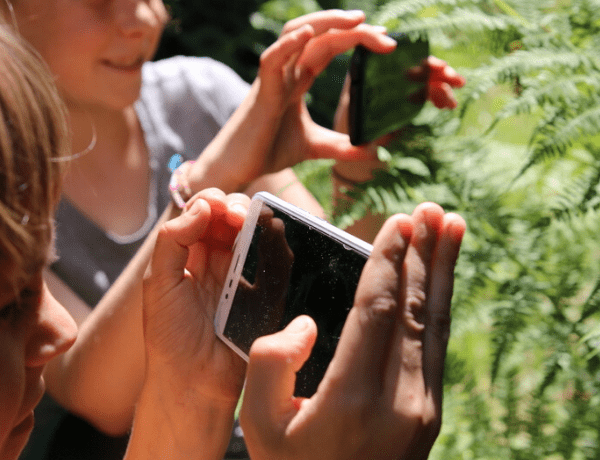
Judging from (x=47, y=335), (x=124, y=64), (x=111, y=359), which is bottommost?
(x=111, y=359)

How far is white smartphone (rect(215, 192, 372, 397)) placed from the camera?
739 mm

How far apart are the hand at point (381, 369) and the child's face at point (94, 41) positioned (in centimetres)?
103

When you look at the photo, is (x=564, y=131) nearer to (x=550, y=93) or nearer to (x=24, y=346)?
(x=550, y=93)

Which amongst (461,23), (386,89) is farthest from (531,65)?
(386,89)

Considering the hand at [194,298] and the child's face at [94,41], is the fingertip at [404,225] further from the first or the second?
the child's face at [94,41]

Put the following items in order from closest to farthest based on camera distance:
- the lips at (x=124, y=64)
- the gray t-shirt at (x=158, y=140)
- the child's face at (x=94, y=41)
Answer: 1. the child's face at (x=94, y=41)
2. the lips at (x=124, y=64)
3. the gray t-shirt at (x=158, y=140)

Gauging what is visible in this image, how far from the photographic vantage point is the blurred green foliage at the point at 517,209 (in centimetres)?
90

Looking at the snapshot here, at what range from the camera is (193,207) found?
2.70ft

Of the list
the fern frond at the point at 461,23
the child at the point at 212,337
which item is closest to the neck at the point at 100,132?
the child at the point at 212,337

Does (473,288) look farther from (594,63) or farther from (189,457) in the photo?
(189,457)

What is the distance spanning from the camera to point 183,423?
36.2 inches

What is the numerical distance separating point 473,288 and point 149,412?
653 millimetres

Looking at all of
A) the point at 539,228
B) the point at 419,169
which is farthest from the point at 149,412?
the point at 539,228

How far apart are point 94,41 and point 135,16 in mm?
124
